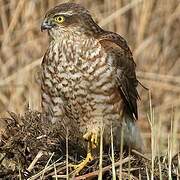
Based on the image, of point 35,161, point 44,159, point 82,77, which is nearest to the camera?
point 35,161

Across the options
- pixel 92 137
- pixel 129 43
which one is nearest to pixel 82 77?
pixel 92 137

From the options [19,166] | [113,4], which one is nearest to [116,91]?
[19,166]

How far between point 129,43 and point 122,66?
2850mm

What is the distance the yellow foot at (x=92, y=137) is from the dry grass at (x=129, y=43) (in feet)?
8.12

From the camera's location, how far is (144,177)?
4613 millimetres

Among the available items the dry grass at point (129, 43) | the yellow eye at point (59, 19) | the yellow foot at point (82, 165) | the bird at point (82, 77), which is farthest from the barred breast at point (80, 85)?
the dry grass at point (129, 43)

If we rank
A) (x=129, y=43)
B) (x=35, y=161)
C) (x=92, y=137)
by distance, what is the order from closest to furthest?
(x=35, y=161) → (x=92, y=137) → (x=129, y=43)

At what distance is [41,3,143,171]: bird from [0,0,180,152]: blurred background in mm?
2485

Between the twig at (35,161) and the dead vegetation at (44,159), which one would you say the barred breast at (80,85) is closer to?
the dead vegetation at (44,159)

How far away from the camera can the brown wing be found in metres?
5.13

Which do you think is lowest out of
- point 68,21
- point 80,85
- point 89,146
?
point 89,146

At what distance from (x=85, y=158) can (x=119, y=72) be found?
72 cm

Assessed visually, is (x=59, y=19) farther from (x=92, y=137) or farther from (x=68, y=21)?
(x=92, y=137)

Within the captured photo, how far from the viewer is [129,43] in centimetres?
810
